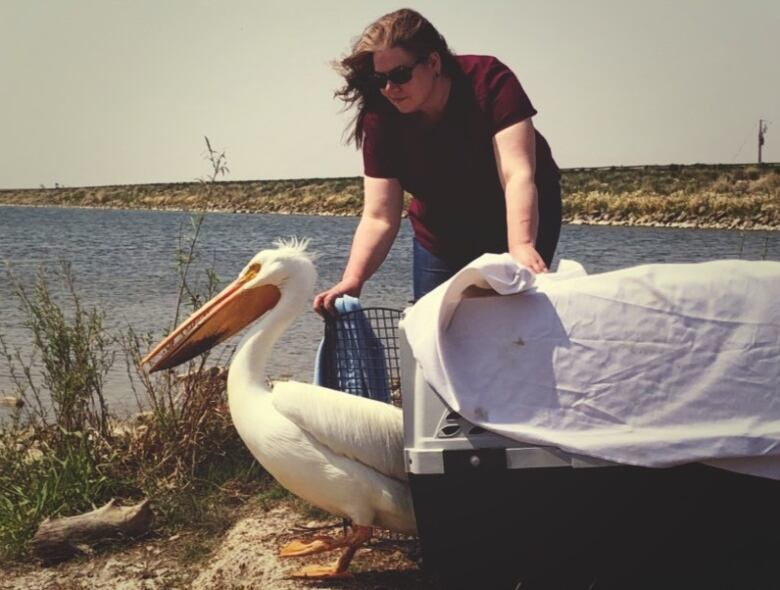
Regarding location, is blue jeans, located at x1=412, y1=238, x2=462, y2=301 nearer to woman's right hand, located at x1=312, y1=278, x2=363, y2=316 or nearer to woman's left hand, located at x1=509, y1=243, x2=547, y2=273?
woman's right hand, located at x1=312, y1=278, x2=363, y2=316

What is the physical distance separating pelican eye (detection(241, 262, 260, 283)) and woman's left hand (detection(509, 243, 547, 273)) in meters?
1.27

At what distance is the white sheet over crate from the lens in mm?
1967

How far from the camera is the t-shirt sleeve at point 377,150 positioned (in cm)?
301

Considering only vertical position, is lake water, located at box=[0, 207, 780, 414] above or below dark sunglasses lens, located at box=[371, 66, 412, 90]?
below

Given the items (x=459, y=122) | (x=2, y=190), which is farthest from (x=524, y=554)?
(x=2, y=190)

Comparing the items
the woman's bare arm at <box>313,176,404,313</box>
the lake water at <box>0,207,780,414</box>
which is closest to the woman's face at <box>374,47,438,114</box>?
the woman's bare arm at <box>313,176,404,313</box>

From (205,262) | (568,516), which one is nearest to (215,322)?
(568,516)

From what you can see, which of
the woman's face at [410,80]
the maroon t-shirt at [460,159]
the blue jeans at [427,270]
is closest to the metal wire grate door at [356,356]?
the blue jeans at [427,270]

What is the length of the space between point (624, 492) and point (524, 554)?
291 millimetres

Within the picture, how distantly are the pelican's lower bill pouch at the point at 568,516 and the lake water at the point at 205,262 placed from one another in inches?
61.3

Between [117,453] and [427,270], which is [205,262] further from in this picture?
[427,270]

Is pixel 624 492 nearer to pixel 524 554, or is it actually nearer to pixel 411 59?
pixel 524 554

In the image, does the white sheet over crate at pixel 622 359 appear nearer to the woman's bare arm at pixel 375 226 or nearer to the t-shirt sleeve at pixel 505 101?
the t-shirt sleeve at pixel 505 101

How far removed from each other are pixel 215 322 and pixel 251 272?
0.24m
